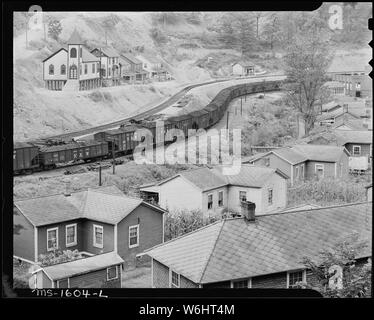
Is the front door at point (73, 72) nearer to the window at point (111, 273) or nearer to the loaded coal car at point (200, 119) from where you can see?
the loaded coal car at point (200, 119)

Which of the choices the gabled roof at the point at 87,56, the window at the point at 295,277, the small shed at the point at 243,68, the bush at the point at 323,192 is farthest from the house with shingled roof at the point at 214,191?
the gabled roof at the point at 87,56

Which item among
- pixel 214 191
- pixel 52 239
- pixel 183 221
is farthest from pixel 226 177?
pixel 52 239

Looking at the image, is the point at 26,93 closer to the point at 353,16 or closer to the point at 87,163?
the point at 87,163

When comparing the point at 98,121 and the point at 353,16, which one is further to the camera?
the point at 98,121
